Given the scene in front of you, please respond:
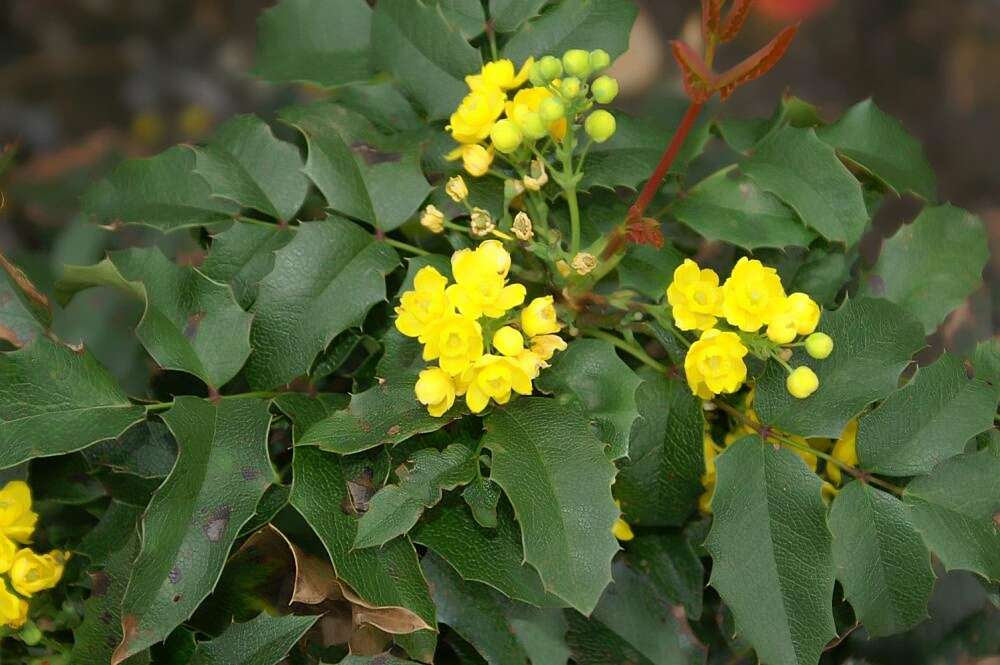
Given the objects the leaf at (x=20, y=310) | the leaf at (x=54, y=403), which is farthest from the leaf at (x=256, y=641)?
the leaf at (x=20, y=310)

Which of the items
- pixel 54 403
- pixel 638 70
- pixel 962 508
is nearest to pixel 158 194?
pixel 54 403

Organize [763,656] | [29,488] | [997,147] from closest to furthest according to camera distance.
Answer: [763,656]
[29,488]
[997,147]

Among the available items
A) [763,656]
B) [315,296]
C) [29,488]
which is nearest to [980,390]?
[763,656]

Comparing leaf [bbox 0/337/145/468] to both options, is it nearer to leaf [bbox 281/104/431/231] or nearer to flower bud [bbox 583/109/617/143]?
leaf [bbox 281/104/431/231]

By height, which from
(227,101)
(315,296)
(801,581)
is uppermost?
(315,296)

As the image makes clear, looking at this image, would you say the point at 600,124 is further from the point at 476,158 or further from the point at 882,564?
the point at 882,564

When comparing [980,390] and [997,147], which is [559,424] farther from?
[997,147]

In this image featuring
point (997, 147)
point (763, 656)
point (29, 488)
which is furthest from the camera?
point (997, 147)
